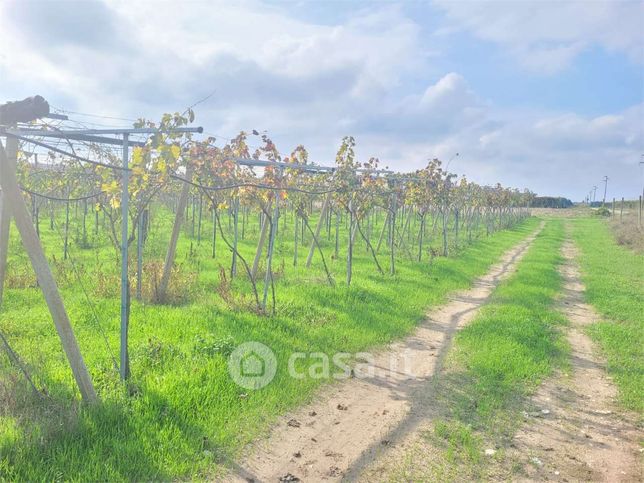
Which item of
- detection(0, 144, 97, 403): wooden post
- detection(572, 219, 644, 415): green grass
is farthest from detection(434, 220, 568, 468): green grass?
detection(0, 144, 97, 403): wooden post

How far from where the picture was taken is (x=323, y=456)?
380cm

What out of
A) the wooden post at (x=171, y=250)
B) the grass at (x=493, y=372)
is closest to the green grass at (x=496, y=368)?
the grass at (x=493, y=372)

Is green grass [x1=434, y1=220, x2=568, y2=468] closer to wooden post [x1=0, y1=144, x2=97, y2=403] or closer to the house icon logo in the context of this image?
the house icon logo

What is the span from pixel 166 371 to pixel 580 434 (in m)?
4.18

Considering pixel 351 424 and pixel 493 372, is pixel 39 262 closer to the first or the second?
pixel 351 424

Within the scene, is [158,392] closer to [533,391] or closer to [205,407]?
[205,407]

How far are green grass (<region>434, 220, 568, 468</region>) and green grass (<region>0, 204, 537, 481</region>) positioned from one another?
118cm

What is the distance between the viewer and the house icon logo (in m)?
4.83

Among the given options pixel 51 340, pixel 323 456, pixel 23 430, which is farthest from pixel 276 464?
pixel 51 340

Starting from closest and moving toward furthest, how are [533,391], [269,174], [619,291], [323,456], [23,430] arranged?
Result: [23,430], [323,456], [533,391], [269,174], [619,291]

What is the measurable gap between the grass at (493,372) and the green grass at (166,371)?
4.03 feet

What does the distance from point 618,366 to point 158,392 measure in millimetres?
5865

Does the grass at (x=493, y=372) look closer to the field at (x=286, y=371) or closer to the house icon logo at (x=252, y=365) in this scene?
the field at (x=286, y=371)

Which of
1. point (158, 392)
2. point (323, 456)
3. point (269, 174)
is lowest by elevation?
point (323, 456)
